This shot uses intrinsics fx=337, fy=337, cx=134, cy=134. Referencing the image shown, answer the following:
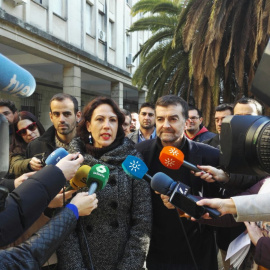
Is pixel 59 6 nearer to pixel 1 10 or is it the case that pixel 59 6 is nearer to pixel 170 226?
pixel 1 10

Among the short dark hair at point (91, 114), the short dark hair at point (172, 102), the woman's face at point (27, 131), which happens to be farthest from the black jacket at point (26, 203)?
the woman's face at point (27, 131)

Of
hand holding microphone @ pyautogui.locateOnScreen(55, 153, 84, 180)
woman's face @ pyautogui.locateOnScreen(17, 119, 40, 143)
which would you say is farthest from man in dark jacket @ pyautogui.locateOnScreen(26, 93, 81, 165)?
hand holding microphone @ pyautogui.locateOnScreen(55, 153, 84, 180)

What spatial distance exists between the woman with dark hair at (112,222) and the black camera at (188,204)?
513mm

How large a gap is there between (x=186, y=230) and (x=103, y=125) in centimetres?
91

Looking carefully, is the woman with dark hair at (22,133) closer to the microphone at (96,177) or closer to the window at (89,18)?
the microphone at (96,177)

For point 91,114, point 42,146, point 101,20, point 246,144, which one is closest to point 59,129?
point 42,146

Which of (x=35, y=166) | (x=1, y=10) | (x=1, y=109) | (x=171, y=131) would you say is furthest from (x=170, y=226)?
(x=1, y=10)

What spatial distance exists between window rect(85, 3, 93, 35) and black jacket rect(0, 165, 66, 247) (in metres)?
12.0

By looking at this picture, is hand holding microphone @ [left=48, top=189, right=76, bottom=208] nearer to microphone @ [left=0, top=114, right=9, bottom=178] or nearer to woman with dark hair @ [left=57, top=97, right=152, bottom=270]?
woman with dark hair @ [left=57, top=97, right=152, bottom=270]

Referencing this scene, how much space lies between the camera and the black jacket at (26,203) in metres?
1.29

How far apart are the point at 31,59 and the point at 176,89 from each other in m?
4.80

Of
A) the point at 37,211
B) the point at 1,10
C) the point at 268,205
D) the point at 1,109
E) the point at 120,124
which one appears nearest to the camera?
the point at 37,211

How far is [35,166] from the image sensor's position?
2.28 m

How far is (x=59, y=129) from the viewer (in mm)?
2834
